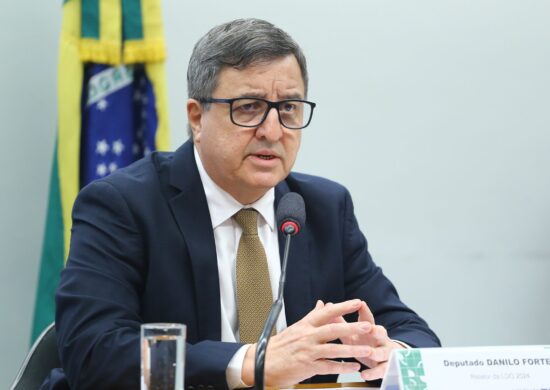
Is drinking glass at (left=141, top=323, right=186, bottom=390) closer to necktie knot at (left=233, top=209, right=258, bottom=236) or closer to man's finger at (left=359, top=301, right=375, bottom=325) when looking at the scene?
man's finger at (left=359, top=301, right=375, bottom=325)

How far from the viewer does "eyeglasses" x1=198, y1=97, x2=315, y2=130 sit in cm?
240

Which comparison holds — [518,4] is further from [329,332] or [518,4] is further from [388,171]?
[329,332]

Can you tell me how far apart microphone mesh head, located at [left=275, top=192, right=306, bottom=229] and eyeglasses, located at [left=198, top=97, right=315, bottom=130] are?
0.33 metres

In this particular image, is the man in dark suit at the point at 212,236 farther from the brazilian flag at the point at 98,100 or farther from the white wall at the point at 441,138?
the white wall at the point at 441,138

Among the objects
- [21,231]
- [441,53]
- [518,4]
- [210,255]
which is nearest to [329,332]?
[210,255]

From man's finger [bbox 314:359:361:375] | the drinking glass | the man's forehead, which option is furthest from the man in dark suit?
the drinking glass

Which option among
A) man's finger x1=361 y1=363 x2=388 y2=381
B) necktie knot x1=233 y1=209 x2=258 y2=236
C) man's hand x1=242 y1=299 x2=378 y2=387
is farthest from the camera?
necktie knot x1=233 y1=209 x2=258 y2=236

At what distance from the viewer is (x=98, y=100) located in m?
3.63

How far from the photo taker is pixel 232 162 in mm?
2443

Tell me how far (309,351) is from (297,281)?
61 cm

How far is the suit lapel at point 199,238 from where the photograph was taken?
237cm

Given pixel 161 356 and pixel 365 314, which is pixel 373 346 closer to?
pixel 365 314

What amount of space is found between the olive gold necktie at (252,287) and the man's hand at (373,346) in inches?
12.3

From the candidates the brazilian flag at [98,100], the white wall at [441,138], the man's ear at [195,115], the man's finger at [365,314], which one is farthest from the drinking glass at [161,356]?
the white wall at [441,138]
